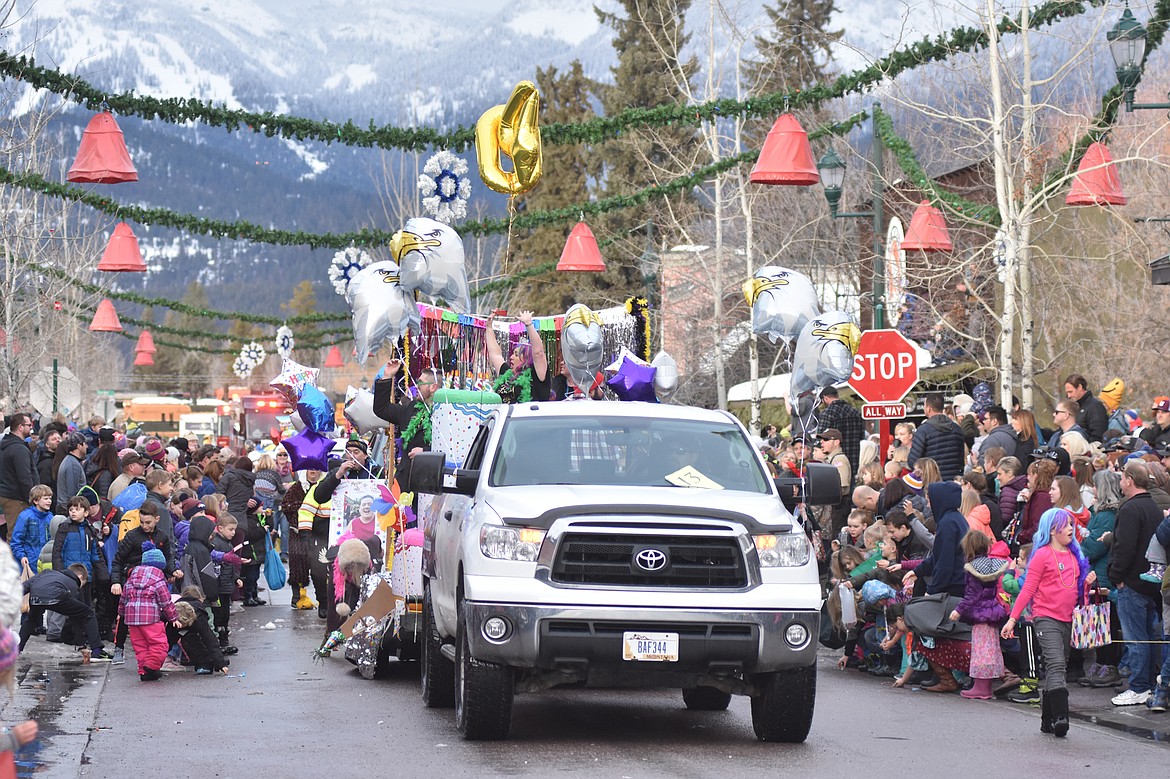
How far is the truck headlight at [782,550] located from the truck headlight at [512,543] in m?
1.30

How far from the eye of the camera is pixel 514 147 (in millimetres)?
17172

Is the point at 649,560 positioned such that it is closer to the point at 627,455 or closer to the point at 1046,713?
the point at 627,455

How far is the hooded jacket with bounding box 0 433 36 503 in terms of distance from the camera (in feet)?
65.3

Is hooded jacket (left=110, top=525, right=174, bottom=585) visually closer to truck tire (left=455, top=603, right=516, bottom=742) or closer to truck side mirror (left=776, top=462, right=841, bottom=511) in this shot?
truck tire (left=455, top=603, right=516, bottom=742)

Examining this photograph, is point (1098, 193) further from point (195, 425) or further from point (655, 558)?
point (195, 425)

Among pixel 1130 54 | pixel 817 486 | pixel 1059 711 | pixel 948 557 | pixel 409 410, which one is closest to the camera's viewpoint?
pixel 817 486

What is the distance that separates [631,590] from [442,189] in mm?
7877

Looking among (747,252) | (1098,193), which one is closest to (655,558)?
(1098,193)

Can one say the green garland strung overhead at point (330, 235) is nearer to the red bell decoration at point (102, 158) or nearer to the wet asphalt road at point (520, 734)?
the red bell decoration at point (102, 158)

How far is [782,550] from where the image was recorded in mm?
10445

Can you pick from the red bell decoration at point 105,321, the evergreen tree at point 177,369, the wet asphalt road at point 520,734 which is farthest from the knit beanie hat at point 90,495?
the evergreen tree at point 177,369

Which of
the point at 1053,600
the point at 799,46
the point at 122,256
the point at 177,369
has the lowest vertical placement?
the point at 1053,600

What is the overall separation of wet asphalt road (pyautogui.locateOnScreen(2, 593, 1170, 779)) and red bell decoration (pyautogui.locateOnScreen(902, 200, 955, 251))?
8698mm

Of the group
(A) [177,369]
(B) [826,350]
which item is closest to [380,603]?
(B) [826,350]
